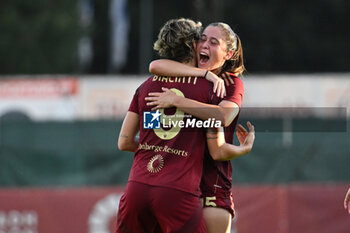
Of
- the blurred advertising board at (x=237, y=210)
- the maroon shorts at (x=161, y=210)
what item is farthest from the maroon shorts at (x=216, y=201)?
the blurred advertising board at (x=237, y=210)

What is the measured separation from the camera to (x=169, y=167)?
5.11 meters

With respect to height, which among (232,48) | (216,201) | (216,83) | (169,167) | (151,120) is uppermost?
(232,48)

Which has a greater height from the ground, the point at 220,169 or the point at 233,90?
the point at 233,90

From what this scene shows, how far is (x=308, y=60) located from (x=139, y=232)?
4181 cm

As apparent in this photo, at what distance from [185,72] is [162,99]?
271mm

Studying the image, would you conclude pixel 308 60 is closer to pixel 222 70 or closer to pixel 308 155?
pixel 308 155

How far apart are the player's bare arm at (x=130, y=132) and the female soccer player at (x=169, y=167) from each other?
0.11 metres

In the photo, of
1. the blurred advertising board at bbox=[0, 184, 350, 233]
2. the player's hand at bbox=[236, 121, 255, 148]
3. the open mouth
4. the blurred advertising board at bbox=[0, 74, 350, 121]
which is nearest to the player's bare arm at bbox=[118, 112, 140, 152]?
the open mouth

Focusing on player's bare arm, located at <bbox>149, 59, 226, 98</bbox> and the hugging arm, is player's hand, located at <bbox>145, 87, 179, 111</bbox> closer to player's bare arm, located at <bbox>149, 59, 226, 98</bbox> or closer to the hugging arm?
the hugging arm

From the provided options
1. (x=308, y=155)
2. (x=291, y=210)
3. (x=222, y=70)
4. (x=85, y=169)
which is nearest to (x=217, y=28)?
(x=222, y=70)

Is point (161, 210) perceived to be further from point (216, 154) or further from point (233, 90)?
point (233, 90)

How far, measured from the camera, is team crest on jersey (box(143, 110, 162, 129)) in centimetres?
519

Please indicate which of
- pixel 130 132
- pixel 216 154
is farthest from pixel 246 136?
pixel 130 132

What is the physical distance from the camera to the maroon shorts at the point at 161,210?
506 cm
